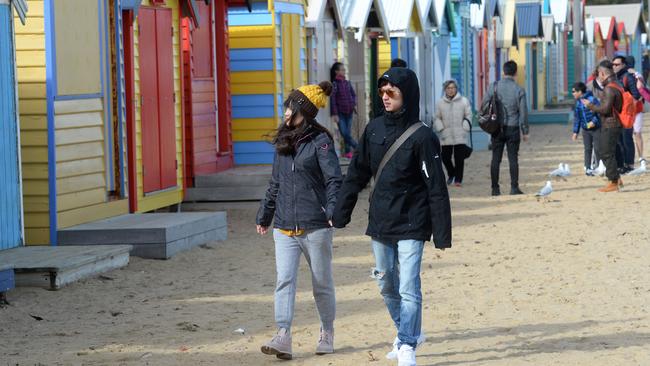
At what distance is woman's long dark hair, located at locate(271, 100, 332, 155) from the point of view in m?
8.18

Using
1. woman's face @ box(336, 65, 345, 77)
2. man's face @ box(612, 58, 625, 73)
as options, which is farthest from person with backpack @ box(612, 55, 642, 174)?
woman's face @ box(336, 65, 345, 77)

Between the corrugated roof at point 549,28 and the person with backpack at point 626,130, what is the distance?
27.6m

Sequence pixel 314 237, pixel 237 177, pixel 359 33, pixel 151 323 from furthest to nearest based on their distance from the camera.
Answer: pixel 359 33 < pixel 237 177 < pixel 151 323 < pixel 314 237

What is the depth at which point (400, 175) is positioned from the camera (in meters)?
7.54

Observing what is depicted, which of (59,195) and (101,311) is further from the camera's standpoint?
(59,195)

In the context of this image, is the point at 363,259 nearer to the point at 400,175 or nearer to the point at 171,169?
the point at 171,169

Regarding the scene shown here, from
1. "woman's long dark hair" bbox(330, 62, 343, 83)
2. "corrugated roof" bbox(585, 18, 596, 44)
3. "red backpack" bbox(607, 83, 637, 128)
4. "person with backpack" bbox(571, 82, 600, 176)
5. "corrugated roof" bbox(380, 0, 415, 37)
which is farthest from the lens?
"corrugated roof" bbox(585, 18, 596, 44)

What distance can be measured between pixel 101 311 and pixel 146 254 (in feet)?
7.92

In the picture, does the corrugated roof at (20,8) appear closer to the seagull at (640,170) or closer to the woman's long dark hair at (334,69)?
the woman's long dark hair at (334,69)

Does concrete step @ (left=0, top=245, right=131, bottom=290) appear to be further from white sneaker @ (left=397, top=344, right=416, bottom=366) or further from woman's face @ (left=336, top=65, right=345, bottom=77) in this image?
woman's face @ (left=336, top=65, right=345, bottom=77)

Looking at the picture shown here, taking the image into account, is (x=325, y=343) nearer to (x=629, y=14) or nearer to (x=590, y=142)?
(x=590, y=142)

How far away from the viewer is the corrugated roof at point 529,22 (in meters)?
43.2

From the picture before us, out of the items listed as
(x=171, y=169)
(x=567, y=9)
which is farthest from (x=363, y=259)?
(x=567, y=9)

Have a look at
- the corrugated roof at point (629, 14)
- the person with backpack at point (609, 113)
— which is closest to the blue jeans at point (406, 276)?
the person with backpack at point (609, 113)
